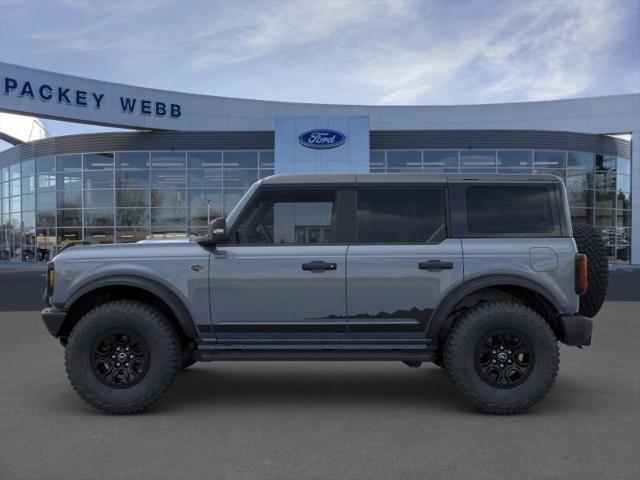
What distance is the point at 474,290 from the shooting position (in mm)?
4461

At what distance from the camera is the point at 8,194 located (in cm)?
3045

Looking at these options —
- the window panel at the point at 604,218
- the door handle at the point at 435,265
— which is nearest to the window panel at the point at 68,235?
the door handle at the point at 435,265

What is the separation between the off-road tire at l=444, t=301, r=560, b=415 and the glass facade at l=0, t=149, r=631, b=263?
21044 mm

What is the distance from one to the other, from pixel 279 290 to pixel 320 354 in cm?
64

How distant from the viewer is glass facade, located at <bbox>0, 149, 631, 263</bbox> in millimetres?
25594

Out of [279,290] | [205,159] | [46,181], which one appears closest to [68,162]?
[46,181]

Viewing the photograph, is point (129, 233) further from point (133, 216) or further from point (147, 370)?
point (147, 370)

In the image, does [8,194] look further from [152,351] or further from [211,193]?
[152,351]

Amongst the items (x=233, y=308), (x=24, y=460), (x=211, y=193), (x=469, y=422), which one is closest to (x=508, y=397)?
(x=469, y=422)

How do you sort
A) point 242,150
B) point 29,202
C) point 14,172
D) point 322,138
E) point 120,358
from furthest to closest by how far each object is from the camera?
point 14,172 < point 29,202 < point 242,150 < point 322,138 < point 120,358

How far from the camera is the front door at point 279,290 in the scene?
4.49m

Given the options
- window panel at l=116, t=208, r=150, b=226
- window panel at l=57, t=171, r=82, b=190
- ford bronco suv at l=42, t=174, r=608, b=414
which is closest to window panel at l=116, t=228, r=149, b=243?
window panel at l=116, t=208, r=150, b=226

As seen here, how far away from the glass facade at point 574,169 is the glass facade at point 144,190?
6649 mm

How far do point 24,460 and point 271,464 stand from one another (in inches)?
63.6
